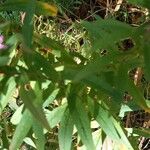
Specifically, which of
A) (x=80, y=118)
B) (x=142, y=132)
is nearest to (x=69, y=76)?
(x=80, y=118)

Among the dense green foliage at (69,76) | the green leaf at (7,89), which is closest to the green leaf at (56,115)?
the dense green foliage at (69,76)

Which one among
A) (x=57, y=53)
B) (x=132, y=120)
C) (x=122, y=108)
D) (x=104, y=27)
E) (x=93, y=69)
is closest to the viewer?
(x=93, y=69)

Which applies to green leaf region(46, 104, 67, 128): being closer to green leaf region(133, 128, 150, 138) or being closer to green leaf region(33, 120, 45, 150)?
green leaf region(33, 120, 45, 150)

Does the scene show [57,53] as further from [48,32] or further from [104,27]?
[48,32]

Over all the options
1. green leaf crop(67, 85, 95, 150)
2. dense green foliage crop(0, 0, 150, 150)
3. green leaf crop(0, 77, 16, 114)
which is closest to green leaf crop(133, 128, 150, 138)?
dense green foliage crop(0, 0, 150, 150)

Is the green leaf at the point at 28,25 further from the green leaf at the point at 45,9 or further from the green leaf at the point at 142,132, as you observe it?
the green leaf at the point at 142,132

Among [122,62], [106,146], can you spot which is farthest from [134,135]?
[122,62]

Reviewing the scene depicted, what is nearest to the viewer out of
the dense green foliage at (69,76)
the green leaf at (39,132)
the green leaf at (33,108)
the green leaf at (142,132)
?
the green leaf at (33,108)
